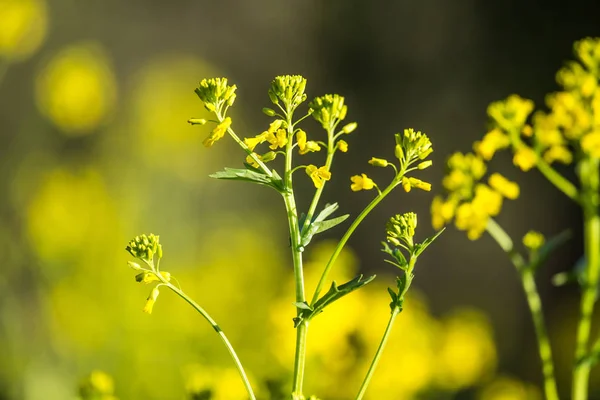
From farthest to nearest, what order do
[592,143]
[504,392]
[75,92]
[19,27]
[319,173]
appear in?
[75,92], [19,27], [504,392], [592,143], [319,173]

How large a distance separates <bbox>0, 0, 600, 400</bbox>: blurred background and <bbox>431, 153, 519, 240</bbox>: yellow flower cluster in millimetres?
218

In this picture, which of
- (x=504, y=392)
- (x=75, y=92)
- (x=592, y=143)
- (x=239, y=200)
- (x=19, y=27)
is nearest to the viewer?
(x=592, y=143)

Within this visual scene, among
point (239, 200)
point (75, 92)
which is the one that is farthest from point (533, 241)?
point (239, 200)

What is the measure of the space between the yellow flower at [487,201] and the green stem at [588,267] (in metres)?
0.09

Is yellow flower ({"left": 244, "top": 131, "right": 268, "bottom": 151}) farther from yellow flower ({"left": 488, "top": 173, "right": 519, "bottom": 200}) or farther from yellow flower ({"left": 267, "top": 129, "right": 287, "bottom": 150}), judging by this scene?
yellow flower ({"left": 488, "top": 173, "right": 519, "bottom": 200})

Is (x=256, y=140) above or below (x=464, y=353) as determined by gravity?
below

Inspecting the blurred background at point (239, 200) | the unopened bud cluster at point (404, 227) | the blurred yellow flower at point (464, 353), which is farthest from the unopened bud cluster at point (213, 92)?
the blurred yellow flower at point (464, 353)

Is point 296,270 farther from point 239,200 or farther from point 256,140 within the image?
point 239,200

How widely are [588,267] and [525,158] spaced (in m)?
0.11

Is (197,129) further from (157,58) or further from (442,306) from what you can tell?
(442,306)

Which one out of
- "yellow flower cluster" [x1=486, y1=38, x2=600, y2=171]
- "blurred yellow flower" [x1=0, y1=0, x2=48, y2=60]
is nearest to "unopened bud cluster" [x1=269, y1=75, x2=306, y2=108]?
"yellow flower cluster" [x1=486, y1=38, x2=600, y2=171]

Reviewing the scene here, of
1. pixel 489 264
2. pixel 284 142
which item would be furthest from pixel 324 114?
pixel 489 264

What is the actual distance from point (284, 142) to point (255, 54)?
8.38 feet

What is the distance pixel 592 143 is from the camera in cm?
70
